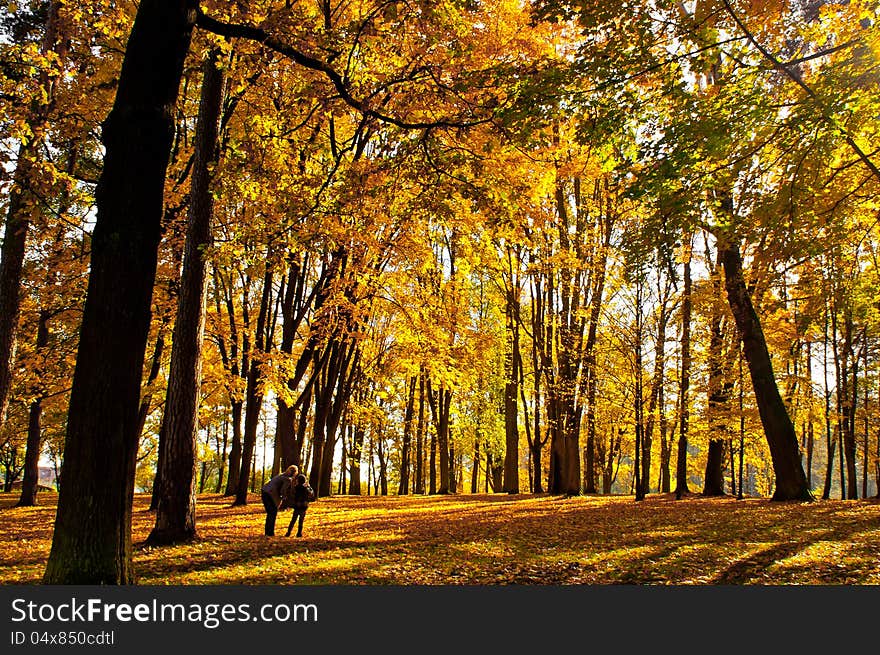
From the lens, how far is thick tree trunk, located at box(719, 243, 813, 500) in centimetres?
1647

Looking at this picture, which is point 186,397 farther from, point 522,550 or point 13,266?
point 522,550

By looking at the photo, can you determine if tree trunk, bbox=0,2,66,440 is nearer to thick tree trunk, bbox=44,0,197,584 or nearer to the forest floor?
the forest floor

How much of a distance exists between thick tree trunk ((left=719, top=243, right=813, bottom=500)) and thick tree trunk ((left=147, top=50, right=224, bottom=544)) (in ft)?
43.8

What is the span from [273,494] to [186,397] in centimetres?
Result: 312

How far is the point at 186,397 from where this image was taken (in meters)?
10.0

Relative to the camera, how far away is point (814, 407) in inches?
909

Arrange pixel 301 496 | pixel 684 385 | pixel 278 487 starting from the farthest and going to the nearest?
pixel 684 385 < pixel 278 487 < pixel 301 496

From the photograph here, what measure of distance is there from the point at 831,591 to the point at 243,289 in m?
19.6

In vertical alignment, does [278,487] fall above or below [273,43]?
below

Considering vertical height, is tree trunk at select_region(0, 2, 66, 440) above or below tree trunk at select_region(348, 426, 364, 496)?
above

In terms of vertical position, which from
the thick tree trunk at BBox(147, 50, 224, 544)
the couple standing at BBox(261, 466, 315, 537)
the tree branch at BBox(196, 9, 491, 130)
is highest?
the tree branch at BBox(196, 9, 491, 130)

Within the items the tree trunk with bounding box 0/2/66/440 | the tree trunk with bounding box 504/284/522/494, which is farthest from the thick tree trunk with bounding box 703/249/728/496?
the tree trunk with bounding box 0/2/66/440

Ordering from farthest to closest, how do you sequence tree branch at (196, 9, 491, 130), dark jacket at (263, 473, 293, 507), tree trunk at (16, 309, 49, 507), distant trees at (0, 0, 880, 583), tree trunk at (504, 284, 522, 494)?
1. tree trunk at (504, 284, 522, 494)
2. tree trunk at (16, 309, 49, 507)
3. dark jacket at (263, 473, 293, 507)
4. tree branch at (196, 9, 491, 130)
5. distant trees at (0, 0, 880, 583)

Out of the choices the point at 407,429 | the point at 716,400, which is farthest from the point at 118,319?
the point at 407,429
